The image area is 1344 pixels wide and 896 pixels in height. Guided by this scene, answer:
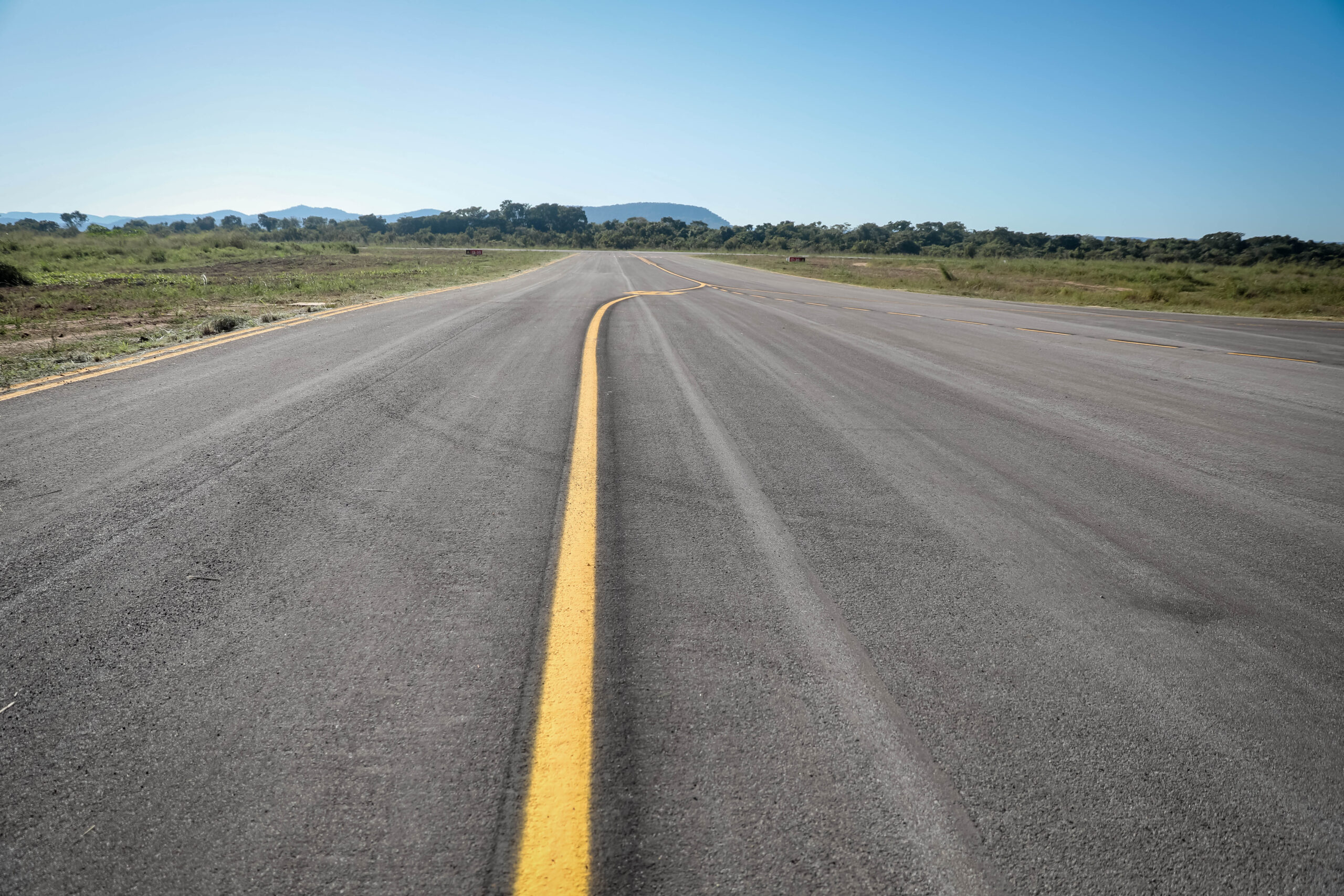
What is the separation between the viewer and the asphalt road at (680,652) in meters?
1.41

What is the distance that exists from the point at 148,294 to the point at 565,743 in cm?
1894

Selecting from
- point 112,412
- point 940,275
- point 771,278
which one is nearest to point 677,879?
point 112,412

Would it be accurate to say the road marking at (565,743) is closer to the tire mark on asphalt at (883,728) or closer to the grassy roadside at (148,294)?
the tire mark on asphalt at (883,728)

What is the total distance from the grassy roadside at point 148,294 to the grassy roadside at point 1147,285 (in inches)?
740

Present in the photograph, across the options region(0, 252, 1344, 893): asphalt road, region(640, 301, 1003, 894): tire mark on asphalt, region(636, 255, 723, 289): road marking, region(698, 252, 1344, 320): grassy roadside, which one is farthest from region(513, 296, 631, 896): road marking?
region(698, 252, 1344, 320): grassy roadside

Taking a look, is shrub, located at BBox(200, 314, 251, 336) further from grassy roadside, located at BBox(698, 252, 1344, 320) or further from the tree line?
the tree line

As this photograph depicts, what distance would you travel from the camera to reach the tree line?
68500 millimetres

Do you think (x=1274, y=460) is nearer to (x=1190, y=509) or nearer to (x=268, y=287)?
(x=1190, y=509)

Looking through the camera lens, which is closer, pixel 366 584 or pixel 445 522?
pixel 366 584

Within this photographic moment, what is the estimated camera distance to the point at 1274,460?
15.0 ft

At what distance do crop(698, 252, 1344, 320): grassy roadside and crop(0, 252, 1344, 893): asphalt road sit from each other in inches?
830

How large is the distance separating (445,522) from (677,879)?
2059 mm

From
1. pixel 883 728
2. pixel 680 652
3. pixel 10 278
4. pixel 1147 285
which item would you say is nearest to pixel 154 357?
pixel 680 652

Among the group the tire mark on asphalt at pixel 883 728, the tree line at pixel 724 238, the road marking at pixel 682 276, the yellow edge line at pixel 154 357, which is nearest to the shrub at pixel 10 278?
the yellow edge line at pixel 154 357
